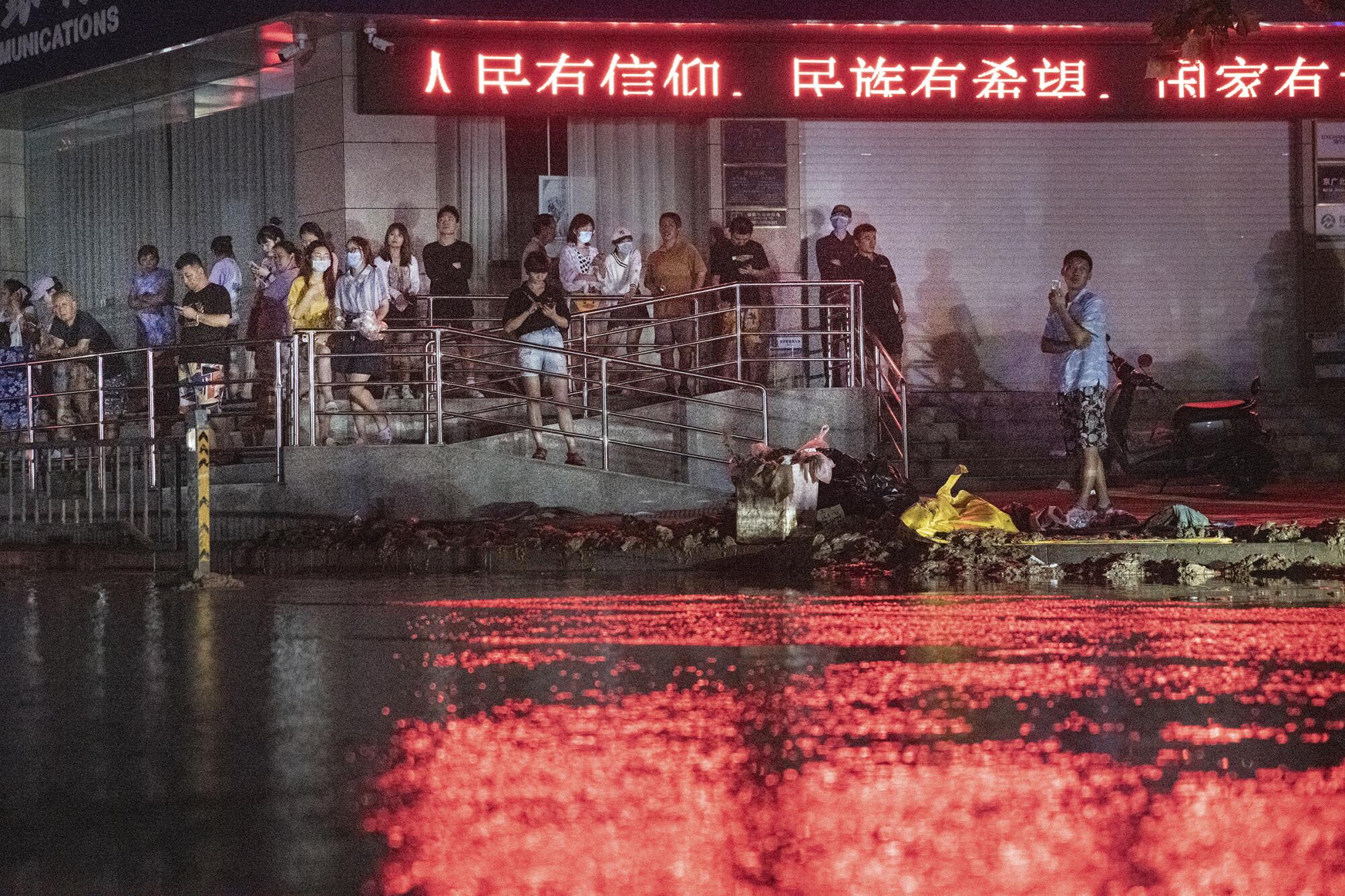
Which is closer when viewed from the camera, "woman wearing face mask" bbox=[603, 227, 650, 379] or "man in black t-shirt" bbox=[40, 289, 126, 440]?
"man in black t-shirt" bbox=[40, 289, 126, 440]

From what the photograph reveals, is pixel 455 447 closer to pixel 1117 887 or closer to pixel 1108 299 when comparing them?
pixel 1108 299

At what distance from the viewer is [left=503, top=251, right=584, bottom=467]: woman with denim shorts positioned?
16.9 meters

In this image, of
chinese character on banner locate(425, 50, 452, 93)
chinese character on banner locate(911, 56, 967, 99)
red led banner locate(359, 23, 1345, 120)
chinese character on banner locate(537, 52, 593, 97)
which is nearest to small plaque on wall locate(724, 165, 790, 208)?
red led banner locate(359, 23, 1345, 120)

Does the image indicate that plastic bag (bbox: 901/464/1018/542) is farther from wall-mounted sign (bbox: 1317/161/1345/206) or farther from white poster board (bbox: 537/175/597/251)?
wall-mounted sign (bbox: 1317/161/1345/206)

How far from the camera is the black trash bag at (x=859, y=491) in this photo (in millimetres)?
14250

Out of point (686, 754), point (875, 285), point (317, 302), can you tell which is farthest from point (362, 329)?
point (686, 754)

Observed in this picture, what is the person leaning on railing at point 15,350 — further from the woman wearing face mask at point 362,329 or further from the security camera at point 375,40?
the security camera at point 375,40

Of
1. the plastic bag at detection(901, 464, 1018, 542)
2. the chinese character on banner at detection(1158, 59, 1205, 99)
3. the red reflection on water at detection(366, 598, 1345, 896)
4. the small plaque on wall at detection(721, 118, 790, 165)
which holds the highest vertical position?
the chinese character on banner at detection(1158, 59, 1205, 99)

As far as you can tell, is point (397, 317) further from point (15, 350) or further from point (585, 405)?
point (15, 350)

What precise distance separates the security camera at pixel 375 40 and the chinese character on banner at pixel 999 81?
711cm

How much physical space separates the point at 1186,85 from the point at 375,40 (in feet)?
32.5

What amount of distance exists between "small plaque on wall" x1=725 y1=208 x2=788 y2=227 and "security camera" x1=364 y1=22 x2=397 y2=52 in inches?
177

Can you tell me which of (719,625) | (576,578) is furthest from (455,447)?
(719,625)

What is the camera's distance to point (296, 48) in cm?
2161
